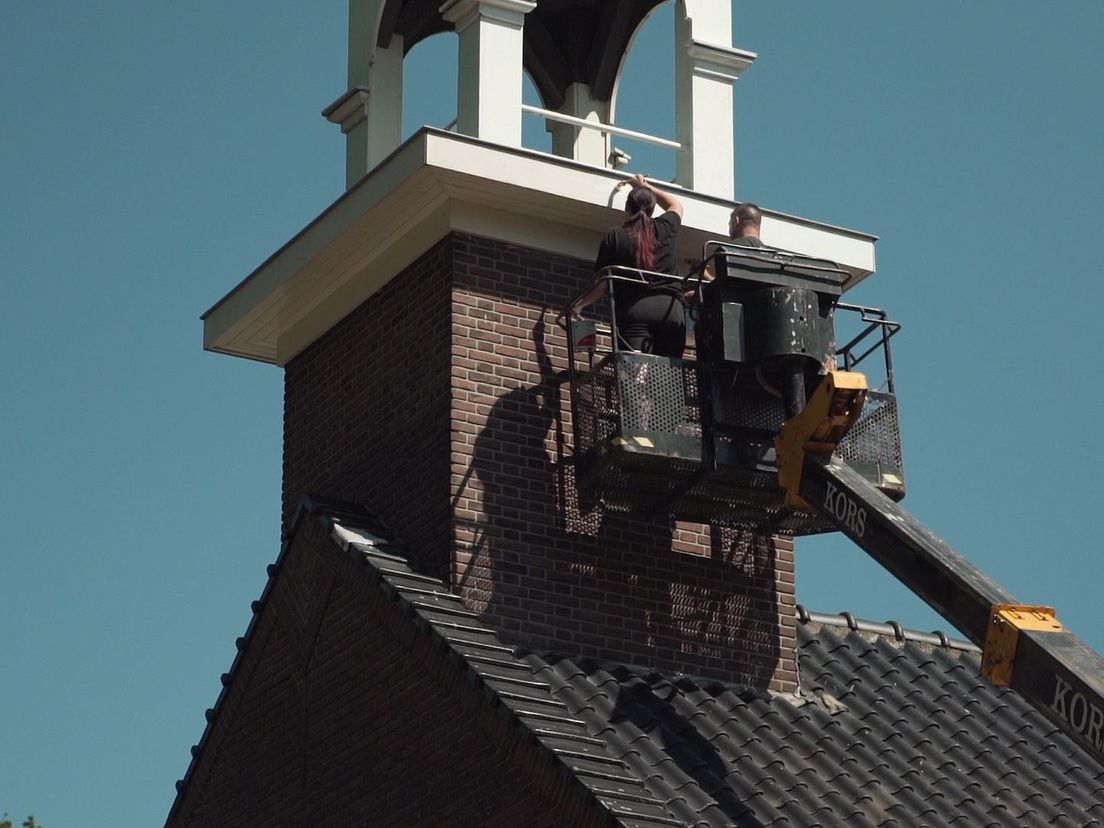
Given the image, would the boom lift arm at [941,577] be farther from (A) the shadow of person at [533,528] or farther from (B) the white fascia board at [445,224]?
(B) the white fascia board at [445,224]

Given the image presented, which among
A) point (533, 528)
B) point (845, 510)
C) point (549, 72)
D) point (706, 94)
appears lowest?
point (845, 510)

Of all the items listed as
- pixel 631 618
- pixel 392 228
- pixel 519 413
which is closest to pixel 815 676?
pixel 631 618

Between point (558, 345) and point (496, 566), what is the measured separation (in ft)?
6.23

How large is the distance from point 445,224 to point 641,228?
5.10ft

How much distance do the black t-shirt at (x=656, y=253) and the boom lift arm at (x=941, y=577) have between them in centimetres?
162

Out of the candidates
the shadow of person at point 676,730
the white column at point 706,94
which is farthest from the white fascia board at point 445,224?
the shadow of person at point 676,730

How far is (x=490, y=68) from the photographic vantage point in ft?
61.2

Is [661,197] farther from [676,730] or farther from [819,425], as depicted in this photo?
[676,730]

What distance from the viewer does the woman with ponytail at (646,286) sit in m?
17.7

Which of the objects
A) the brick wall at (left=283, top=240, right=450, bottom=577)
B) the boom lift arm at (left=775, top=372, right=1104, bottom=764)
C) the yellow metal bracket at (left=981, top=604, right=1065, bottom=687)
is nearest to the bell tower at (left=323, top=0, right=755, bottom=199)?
the brick wall at (left=283, top=240, right=450, bottom=577)

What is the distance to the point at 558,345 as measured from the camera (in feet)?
60.8

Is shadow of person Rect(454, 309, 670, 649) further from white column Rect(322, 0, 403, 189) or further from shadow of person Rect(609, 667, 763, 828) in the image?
white column Rect(322, 0, 403, 189)

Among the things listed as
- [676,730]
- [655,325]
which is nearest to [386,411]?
[655,325]

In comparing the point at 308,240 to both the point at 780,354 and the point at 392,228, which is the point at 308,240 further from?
the point at 780,354
